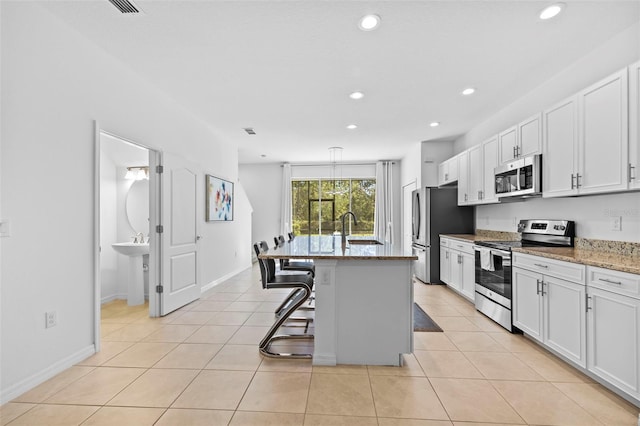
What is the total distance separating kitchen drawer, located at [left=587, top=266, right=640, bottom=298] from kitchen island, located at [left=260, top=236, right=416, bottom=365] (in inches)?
47.5

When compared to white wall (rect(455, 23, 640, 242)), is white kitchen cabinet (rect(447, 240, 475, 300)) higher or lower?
lower

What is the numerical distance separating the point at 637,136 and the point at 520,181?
3.99 feet

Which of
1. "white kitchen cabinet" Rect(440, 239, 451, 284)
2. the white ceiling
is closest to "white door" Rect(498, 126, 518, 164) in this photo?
the white ceiling

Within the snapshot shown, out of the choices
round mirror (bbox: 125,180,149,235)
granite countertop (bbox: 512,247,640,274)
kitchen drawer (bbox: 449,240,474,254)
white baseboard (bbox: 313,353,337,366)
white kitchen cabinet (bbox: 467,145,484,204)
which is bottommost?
white baseboard (bbox: 313,353,337,366)

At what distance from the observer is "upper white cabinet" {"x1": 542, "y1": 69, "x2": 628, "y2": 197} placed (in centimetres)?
224

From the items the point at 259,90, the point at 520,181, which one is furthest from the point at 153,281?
the point at 520,181

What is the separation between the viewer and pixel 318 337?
2.53 metres

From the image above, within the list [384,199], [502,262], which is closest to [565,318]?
[502,262]

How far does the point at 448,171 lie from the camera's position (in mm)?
5457

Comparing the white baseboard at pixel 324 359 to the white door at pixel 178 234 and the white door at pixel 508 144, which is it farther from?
the white door at pixel 508 144

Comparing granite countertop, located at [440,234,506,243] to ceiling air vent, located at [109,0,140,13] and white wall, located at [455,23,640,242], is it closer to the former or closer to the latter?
A: white wall, located at [455,23,640,242]

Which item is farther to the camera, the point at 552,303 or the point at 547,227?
the point at 547,227

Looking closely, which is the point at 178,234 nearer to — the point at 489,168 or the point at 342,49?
the point at 342,49

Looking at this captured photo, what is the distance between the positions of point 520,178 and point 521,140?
436 mm
